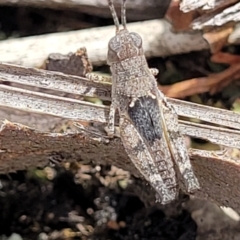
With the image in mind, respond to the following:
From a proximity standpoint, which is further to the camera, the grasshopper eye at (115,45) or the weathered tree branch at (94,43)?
the weathered tree branch at (94,43)

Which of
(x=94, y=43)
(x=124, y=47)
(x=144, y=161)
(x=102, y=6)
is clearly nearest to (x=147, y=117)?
(x=144, y=161)

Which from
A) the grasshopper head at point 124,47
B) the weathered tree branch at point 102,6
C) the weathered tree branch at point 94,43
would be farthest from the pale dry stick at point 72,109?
the weathered tree branch at point 102,6

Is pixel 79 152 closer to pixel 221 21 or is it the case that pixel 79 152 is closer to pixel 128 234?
pixel 128 234

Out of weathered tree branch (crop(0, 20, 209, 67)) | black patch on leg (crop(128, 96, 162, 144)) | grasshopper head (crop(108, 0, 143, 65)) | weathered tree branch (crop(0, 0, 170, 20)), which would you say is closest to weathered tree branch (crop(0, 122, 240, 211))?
black patch on leg (crop(128, 96, 162, 144))

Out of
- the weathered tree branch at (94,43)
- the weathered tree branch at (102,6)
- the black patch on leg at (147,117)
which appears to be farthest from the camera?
the weathered tree branch at (102,6)

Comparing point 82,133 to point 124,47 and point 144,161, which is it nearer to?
point 144,161

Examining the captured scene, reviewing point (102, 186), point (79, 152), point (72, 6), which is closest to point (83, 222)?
point (102, 186)

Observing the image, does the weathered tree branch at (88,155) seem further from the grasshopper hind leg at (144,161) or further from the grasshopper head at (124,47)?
the grasshopper head at (124,47)
